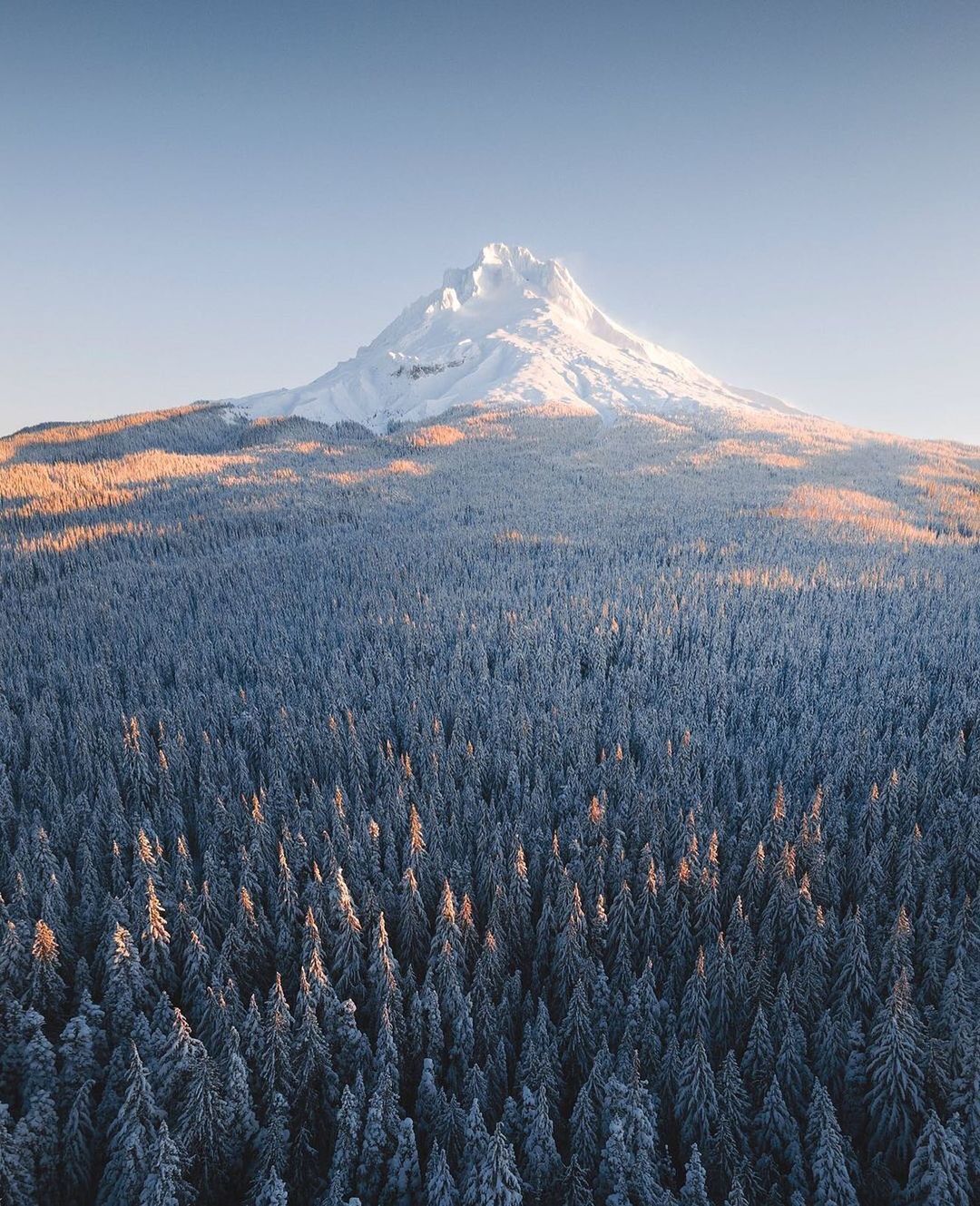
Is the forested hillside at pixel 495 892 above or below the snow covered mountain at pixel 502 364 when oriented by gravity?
below

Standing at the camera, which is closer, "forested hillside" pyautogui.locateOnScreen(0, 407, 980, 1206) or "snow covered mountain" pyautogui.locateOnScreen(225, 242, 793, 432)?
"forested hillside" pyautogui.locateOnScreen(0, 407, 980, 1206)

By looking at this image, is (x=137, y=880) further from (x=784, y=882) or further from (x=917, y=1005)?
(x=917, y=1005)

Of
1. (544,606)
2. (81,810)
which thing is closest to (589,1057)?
(81,810)

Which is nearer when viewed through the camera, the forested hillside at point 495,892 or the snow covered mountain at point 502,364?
the forested hillside at point 495,892

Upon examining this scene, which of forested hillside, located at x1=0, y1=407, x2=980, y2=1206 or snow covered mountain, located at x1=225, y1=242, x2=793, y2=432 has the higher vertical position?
snow covered mountain, located at x1=225, y1=242, x2=793, y2=432

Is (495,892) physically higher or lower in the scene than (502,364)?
lower
